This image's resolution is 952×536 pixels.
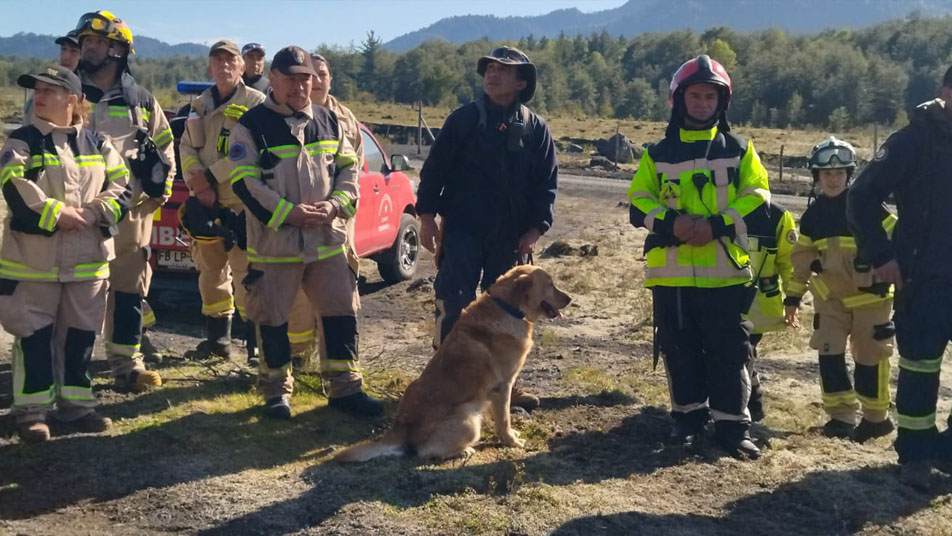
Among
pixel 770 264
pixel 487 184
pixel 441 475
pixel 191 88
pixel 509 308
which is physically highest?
pixel 191 88

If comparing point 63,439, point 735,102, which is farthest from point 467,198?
point 735,102

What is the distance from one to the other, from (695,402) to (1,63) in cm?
8585

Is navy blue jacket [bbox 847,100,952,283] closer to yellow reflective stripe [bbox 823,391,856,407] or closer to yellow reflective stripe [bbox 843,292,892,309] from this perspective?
yellow reflective stripe [bbox 843,292,892,309]

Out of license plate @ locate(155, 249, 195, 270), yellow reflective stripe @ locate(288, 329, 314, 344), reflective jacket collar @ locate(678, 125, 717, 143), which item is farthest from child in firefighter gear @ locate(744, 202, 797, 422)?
license plate @ locate(155, 249, 195, 270)

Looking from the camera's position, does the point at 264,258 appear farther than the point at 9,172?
Yes

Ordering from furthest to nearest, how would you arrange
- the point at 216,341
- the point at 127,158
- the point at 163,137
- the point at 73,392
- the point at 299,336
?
1. the point at 216,341
2. the point at 299,336
3. the point at 163,137
4. the point at 127,158
5. the point at 73,392

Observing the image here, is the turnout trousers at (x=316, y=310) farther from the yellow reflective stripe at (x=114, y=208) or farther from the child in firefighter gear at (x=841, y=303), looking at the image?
the child in firefighter gear at (x=841, y=303)

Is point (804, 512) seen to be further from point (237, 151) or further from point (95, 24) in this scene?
point (95, 24)

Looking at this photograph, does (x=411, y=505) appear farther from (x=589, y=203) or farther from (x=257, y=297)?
(x=589, y=203)

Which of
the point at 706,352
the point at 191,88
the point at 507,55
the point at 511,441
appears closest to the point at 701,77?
the point at 507,55

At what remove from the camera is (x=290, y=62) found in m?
5.29

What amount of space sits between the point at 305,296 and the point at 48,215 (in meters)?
1.96

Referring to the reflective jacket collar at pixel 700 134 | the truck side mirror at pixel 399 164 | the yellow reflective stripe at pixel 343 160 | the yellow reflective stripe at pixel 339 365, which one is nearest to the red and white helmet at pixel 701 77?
the reflective jacket collar at pixel 700 134

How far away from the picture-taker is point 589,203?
20.2m
